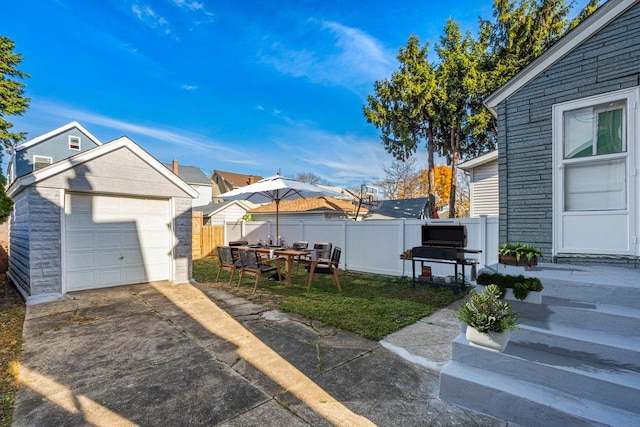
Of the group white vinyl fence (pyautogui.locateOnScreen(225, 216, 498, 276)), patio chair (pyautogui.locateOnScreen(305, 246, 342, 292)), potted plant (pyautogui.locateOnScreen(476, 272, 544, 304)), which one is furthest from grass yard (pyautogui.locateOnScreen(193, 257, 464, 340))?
potted plant (pyautogui.locateOnScreen(476, 272, 544, 304))

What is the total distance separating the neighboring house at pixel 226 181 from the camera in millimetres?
30342

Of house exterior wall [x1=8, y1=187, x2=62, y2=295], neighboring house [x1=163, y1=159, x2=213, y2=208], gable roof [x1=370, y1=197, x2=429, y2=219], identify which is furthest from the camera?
neighboring house [x1=163, y1=159, x2=213, y2=208]

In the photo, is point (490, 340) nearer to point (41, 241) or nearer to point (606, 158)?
point (606, 158)

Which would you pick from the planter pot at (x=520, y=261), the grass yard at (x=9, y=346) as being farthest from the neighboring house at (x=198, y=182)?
the planter pot at (x=520, y=261)

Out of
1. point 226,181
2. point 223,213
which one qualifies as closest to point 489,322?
point 223,213

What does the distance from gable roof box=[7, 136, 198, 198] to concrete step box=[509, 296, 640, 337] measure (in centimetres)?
753

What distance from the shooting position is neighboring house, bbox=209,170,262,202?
30342mm

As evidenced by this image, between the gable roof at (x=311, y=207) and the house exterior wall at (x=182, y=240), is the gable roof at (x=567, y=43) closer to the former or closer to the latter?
the house exterior wall at (x=182, y=240)

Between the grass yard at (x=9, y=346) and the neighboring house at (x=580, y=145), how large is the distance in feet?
19.0

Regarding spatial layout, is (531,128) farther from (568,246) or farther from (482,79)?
(482,79)

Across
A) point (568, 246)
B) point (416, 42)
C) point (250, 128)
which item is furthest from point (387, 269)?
point (250, 128)

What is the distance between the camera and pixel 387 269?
8664mm

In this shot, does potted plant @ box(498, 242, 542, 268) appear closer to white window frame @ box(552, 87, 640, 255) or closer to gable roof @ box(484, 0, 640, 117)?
white window frame @ box(552, 87, 640, 255)

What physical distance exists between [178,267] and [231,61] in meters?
9.97
